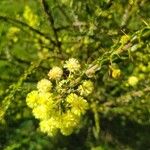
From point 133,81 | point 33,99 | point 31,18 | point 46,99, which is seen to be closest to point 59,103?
point 46,99

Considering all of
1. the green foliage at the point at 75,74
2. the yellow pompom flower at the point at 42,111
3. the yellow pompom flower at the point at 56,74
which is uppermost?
the green foliage at the point at 75,74

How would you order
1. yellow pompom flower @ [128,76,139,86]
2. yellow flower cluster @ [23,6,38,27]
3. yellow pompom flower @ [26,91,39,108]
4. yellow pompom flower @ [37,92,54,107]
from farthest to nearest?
yellow flower cluster @ [23,6,38,27], yellow pompom flower @ [128,76,139,86], yellow pompom flower @ [26,91,39,108], yellow pompom flower @ [37,92,54,107]

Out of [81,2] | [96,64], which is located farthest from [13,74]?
[96,64]

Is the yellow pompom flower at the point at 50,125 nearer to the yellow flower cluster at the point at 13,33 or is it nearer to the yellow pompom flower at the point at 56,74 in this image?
the yellow pompom flower at the point at 56,74

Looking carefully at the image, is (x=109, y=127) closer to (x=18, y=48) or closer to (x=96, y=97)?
(x=96, y=97)

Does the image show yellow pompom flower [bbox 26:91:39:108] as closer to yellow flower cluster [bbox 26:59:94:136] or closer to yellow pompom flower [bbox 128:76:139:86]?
yellow flower cluster [bbox 26:59:94:136]

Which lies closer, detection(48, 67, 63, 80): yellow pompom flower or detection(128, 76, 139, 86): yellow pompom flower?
detection(48, 67, 63, 80): yellow pompom flower

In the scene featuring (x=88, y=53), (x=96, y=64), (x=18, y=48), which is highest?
(x=18, y=48)

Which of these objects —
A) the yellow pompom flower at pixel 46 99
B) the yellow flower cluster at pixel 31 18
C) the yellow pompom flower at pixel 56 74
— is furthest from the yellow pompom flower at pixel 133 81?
the yellow pompom flower at pixel 46 99

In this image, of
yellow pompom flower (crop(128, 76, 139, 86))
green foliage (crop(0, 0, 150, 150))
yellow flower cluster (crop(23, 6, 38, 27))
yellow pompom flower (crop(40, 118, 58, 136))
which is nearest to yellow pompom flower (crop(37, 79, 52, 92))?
green foliage (crop(0, 0, 150, 150))
